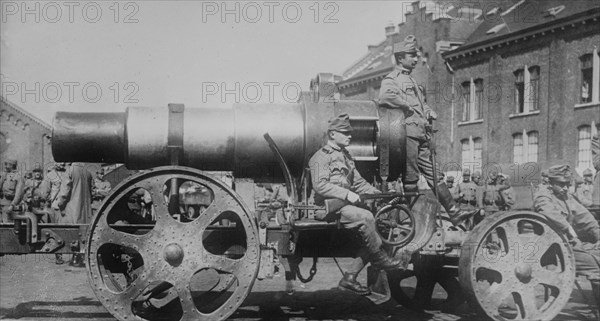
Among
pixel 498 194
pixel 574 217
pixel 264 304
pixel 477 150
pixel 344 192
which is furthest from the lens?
pixel 477 150

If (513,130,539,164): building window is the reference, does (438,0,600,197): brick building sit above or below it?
above

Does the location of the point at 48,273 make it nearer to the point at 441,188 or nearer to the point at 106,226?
the point at 106,226

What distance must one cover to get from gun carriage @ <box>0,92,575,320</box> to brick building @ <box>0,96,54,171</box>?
32807mm

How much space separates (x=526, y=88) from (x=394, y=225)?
913 inches

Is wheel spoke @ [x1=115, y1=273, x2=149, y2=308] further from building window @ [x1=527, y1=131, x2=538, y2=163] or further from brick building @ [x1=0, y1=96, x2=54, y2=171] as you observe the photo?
brick building @ [x1=0, y1=96, x2=54, y2=171]

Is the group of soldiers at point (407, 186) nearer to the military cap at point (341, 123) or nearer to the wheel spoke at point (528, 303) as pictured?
the military cap at point (341, 123)

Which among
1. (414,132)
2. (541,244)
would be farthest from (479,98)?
(541,244)

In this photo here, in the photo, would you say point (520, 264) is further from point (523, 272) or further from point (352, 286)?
point (352, 286)

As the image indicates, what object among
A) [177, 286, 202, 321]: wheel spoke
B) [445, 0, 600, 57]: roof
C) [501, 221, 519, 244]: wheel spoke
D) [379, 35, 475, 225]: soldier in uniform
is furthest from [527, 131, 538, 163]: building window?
[177, 286, 202, 321]: wheel spoke

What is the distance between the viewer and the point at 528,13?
28.7 meters

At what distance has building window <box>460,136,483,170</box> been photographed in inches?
1195

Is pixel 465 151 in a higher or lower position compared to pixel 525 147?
lower

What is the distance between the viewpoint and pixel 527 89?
1078 inches

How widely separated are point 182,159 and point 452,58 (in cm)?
2830
